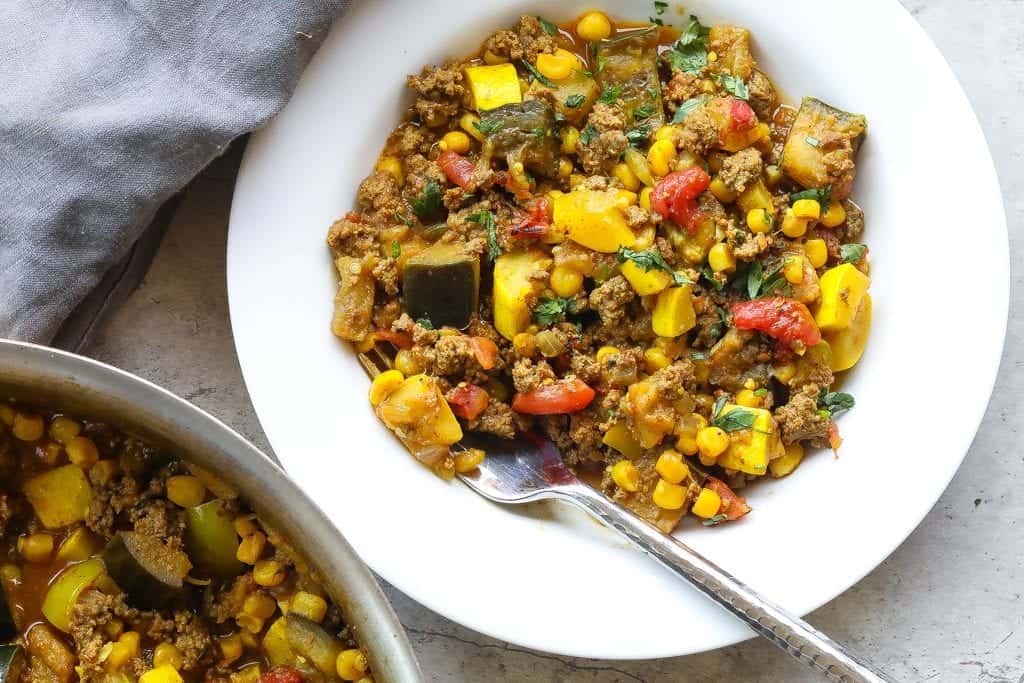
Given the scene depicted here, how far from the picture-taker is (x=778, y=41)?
12.1ft

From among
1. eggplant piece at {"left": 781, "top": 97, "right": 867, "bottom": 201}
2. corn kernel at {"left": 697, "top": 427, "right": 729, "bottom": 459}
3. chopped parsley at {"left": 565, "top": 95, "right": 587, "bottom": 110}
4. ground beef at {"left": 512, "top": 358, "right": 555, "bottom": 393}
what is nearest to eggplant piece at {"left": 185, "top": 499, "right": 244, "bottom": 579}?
ground beef at {"left": 512, "top": 358, "right": 555, "bottom": 393}

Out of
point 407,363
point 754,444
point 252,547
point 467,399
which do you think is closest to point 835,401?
point 754,444

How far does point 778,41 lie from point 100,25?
2.36 metres

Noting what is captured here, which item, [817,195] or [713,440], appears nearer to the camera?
[713,440]

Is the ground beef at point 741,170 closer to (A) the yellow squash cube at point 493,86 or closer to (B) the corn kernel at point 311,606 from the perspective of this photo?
(A) the yellow squash cube at point 493,86

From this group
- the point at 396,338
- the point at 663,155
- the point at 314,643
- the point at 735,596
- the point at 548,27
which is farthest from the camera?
the point at 548,27

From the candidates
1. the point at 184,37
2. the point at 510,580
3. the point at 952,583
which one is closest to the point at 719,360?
the point at 510,580

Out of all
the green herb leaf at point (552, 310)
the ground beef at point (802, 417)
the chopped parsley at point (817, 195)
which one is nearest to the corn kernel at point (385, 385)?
the green herb leaf at point (552, 310)

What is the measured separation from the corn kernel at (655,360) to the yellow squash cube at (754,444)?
0.84 feet

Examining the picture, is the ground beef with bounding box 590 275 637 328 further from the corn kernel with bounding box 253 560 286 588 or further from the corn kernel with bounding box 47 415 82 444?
the corn kernel with bounding box 47 415 82 444

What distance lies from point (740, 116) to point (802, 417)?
41.7 inches

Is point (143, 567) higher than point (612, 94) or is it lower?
lower

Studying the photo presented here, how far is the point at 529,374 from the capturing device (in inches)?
140

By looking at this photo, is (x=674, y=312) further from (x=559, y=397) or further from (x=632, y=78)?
(x=632, y=78)
